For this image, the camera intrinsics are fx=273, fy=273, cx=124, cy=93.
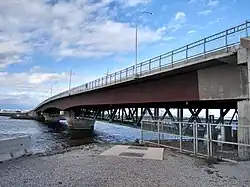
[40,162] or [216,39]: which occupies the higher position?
[216,39]

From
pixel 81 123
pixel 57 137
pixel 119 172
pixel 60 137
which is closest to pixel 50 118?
pixel 81 123

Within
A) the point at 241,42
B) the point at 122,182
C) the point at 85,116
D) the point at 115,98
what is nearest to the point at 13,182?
the point at 122,182

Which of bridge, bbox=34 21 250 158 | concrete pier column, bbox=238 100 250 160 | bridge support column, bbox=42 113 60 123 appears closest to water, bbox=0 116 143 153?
bridge, bbox=34 21 250 158

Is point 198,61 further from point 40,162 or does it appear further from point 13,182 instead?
point 13,182

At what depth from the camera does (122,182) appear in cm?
800

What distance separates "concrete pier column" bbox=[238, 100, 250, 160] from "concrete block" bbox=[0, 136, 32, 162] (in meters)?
10.5

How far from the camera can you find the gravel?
8.05m

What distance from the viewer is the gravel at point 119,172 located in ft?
26.4

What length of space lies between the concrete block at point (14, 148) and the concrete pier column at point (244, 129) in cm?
1048

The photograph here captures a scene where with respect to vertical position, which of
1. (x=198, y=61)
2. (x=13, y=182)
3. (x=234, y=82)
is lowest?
(x=13, y=182)

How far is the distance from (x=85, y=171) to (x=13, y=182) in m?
2.35

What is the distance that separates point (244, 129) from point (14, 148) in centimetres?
1162

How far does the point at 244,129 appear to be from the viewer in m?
14.5

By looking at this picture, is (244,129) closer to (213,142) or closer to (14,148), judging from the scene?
(213,142)
